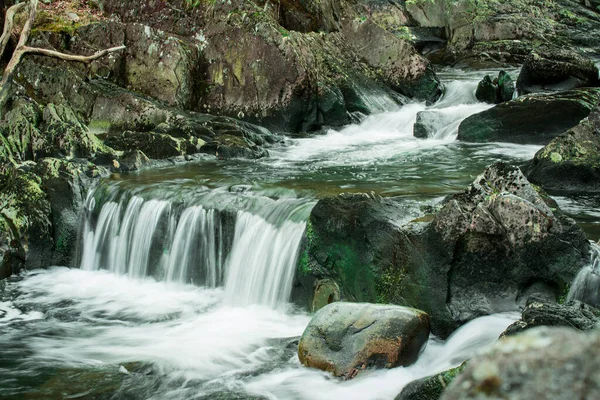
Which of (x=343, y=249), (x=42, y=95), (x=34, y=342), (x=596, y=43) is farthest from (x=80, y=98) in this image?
(x=596, y=43)

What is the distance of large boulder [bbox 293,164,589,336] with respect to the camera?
5.59 meters

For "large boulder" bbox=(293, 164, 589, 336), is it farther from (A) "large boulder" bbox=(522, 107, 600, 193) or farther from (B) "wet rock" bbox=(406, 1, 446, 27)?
(B) "wet rock" bbox=(406, 1, 446, 27)

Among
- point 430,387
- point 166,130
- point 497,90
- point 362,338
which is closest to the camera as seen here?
point 430,387

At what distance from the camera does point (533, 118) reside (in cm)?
1257

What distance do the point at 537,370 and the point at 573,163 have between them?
878 centimetres

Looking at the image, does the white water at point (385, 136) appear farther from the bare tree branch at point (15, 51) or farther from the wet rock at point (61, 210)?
the bare tree branch at point (15, 51)

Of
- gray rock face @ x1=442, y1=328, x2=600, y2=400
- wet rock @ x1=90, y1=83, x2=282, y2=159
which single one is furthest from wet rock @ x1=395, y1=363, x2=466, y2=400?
wet rock @ x1=90, y1=83, x2=282, y2=159

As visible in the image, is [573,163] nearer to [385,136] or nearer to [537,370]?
[385,136]

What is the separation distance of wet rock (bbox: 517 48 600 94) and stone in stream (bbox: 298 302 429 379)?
11.5 m

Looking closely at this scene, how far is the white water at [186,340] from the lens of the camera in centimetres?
516

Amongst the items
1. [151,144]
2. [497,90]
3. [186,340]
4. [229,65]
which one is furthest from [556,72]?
[186,340]

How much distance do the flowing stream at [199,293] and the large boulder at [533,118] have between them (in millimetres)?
896

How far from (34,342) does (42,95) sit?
8864mm

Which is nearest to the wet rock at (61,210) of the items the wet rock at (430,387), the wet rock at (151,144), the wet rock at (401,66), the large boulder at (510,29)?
the wet rock at (151,144)
